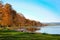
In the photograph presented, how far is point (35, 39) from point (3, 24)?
215cm

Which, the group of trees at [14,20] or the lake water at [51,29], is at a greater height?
the group of trees at [14,20]

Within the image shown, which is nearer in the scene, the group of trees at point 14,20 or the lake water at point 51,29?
the lake water at point 51,29

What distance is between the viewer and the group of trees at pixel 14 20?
6.09 m

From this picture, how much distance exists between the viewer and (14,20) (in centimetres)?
617

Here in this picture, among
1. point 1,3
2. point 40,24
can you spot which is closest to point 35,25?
point 40,24

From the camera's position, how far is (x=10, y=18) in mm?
6227

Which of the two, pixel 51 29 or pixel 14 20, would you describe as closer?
pixel 51 29

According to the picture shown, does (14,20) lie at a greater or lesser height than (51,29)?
greater

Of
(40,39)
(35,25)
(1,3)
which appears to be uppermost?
(1,3)

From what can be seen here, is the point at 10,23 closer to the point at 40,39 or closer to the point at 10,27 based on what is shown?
the point at 10,27

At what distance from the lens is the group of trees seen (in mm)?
6091

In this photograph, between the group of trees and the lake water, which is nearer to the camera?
the lake water

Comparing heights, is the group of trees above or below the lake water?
above

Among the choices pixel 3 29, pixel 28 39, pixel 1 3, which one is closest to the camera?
pixel 28 39
